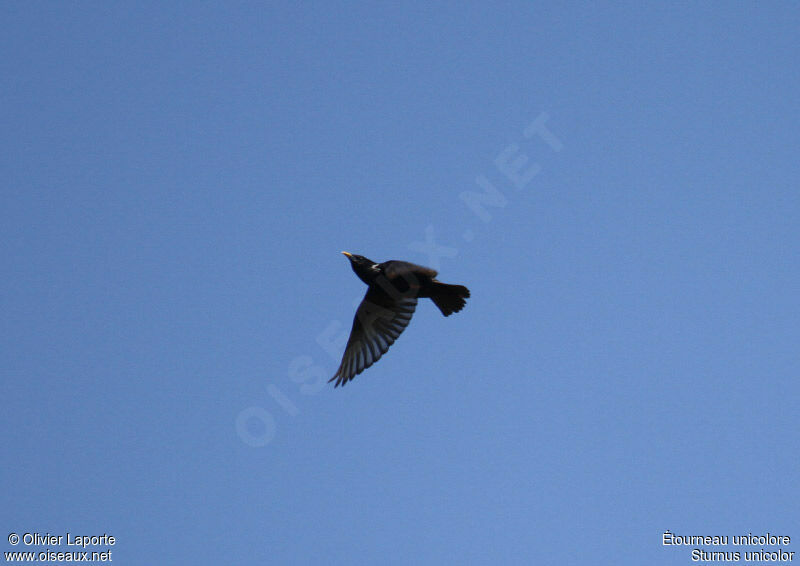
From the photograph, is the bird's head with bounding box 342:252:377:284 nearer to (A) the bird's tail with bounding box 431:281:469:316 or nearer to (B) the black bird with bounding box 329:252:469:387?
(B) the black bird with bounding box 329:252:469:387

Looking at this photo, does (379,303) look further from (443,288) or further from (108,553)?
(108,553)

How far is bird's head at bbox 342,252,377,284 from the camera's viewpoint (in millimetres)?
13719

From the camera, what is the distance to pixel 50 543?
46.6 feet


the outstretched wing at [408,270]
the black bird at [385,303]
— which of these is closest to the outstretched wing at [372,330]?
the black bird at [385,303]

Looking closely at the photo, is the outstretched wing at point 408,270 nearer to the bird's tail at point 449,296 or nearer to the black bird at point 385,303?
the black bird at point 385,303

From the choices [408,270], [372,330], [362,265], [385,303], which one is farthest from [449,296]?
[372,330]

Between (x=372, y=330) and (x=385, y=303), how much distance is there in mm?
588

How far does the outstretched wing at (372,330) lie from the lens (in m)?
14.4

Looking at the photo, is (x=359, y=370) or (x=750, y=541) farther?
(x=359, y=370)

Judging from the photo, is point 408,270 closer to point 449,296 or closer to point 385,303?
point 449,296

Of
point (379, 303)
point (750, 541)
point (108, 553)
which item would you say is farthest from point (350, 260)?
point (750, 541)

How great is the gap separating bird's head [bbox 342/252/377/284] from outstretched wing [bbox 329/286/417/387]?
0.56 m

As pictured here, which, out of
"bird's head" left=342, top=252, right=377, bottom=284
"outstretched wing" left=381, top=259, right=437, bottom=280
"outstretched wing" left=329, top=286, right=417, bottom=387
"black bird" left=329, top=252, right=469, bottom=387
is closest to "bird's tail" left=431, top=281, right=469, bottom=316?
"black bird" left=329, top=252, right=469, bottom=387

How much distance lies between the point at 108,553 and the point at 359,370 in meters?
5.01
